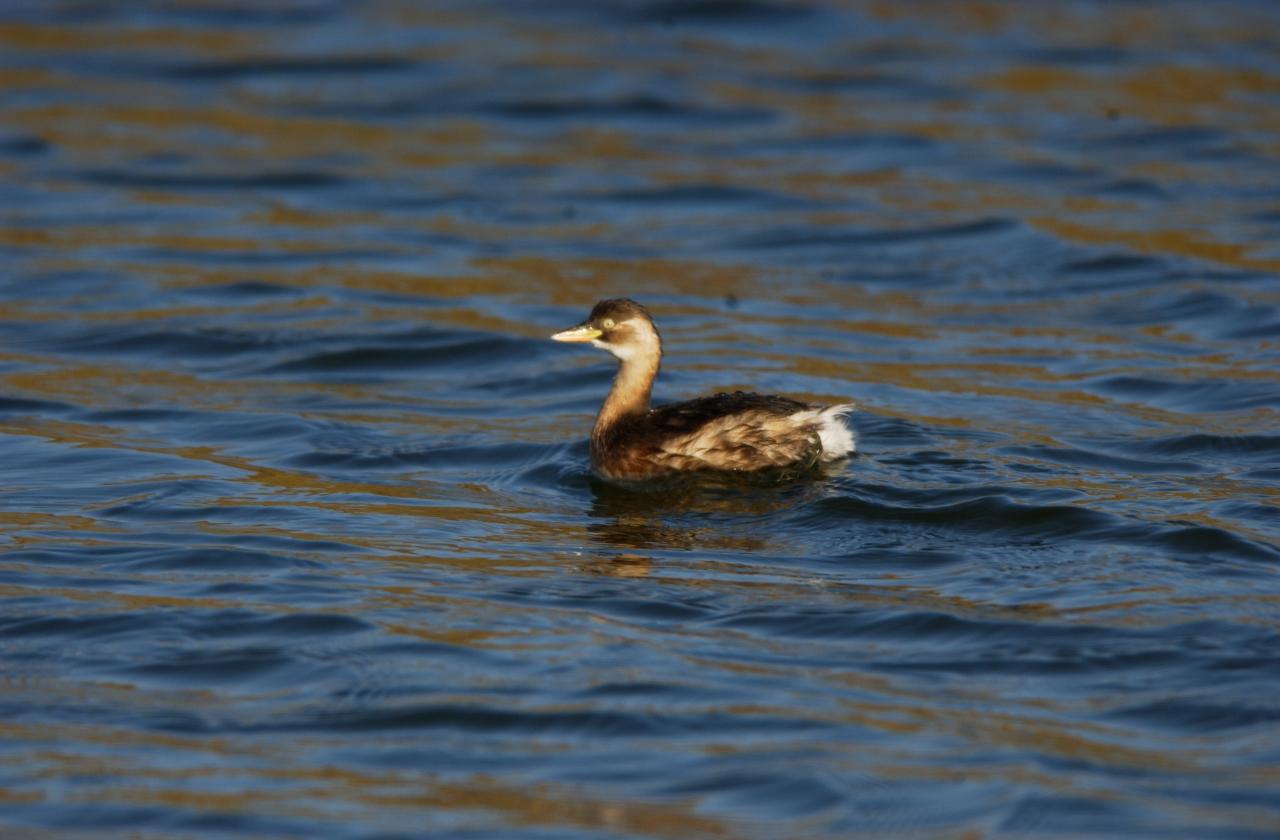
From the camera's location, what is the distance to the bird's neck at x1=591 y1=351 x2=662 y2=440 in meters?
10.2

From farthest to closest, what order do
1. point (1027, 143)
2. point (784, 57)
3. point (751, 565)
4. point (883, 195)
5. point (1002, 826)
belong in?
point (784, 57) < point (1027, 143) < point (883, 195) < point (751, 565) < point (1002, 826)

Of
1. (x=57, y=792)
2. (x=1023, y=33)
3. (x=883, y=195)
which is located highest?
(x=1023, y=33)

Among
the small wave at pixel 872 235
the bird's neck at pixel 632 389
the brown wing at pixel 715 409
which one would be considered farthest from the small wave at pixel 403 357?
the small wave at pixel 872 235

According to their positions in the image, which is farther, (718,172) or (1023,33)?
(1023,33)

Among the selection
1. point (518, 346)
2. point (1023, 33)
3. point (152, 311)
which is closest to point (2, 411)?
point (152, 311)

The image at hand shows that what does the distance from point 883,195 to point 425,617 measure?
9.88 metres

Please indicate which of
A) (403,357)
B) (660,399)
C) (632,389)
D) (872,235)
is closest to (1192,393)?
(660,399)

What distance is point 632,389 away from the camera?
10.3 meters

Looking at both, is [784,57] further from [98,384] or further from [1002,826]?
[1002,826]

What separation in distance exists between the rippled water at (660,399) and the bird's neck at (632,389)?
1.28 ft

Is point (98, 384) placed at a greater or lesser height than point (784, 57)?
lesser

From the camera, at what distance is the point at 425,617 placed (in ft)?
25.6

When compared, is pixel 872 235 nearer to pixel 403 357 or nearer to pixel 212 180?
pixel 403 357

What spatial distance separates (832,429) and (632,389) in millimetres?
1123
